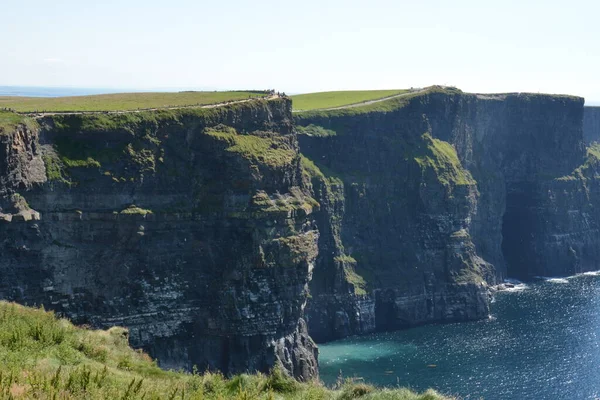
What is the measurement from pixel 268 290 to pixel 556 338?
5294cm

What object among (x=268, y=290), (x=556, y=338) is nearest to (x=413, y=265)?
(x=556, y=338)

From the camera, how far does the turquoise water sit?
11119 centimetres

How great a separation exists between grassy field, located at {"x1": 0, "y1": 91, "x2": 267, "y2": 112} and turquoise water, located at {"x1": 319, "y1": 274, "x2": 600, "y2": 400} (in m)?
39.4

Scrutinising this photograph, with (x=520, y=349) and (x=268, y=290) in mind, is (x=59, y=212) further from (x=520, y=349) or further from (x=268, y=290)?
(x=520, y=349)

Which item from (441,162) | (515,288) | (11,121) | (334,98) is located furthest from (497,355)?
(334,98)

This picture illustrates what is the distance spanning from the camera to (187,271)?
104 m

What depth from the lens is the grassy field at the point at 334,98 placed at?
173500 millimetres

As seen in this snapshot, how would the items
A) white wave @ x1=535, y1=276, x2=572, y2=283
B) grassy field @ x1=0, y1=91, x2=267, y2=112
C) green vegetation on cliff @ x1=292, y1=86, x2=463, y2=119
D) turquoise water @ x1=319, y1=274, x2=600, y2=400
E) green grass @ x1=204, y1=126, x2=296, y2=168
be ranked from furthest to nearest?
white wave @ x1=535, y1=276, x2=572, y2=283, green vegetation on cliff @ x1=292, y1=86, x2=463, y2=119, turquoise water @ x1=319, y1=274, x2=600, y2=400, grassy field @ x1=0, y1=91, x2=267, y2=112, green grass @ x1=204, y1=126, x2=296, y2=168

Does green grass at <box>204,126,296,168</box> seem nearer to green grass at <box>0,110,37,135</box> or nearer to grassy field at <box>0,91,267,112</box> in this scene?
grassy field at <box>0,91,267,112</box>

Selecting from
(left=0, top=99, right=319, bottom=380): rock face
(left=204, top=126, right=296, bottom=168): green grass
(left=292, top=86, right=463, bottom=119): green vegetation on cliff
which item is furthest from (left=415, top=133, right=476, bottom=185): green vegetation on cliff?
(left=0, top=99, right=319, bottom=380): rock face

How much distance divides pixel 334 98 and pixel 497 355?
7594 centimetres

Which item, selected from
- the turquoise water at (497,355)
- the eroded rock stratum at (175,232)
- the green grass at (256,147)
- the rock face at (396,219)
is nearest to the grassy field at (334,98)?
the rock face at (396,219)

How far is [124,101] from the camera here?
117875mm

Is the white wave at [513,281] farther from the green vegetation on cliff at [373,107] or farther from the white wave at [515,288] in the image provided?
the green vegetation on cliff at [373,107]
